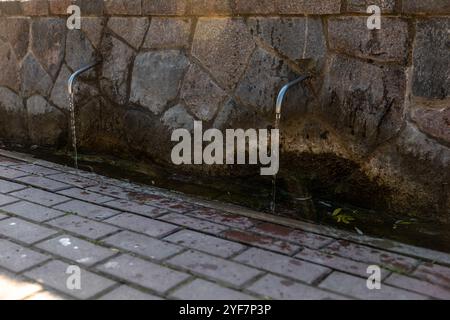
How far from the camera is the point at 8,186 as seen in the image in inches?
150

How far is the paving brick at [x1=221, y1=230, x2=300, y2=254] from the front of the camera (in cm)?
279

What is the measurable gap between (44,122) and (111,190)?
5.56ft

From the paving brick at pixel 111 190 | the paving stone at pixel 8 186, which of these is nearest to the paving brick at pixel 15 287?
the paving brick at pixel 111 190

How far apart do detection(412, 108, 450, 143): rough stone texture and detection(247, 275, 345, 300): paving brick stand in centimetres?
129

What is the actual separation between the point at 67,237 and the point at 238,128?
4.92 ft

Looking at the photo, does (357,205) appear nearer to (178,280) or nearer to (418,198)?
(418,198)

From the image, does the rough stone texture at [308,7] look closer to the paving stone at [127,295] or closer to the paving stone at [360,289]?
the paving stone at [360,289]

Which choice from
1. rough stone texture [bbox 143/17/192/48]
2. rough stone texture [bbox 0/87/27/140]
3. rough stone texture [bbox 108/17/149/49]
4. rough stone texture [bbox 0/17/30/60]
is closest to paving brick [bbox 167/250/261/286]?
rough stone texture [bbox 143/17/192/48]

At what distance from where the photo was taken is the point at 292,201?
357cm

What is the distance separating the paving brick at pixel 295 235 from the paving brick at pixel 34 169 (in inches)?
81.1

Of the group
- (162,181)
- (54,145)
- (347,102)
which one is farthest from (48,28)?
(347,102)

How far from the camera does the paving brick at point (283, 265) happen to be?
248 centimetres

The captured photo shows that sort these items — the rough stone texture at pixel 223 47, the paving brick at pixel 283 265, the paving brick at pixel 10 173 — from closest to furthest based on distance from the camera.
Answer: the paving brick at pixel 283 265 → the rough stone texture at pixel 223 47 → the paving brick at pixel 10 173
